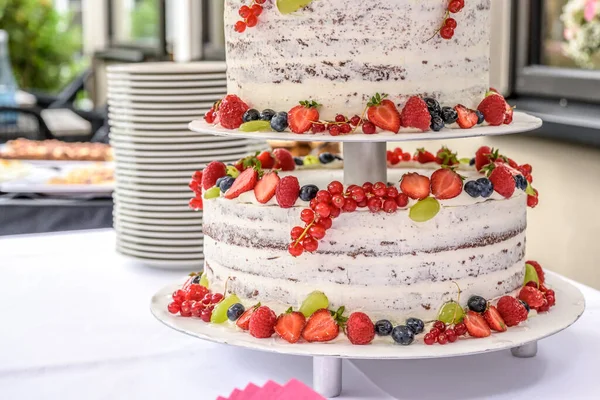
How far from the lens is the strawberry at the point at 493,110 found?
1.21 metres

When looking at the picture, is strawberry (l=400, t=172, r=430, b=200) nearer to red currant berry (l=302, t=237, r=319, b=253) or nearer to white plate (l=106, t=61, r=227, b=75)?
red currant berry (l=302, t=237, r=319, b=253)

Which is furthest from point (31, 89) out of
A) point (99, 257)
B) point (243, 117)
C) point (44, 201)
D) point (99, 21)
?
point (243, 117)

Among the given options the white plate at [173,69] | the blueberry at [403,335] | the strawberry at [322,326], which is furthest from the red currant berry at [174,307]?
the white plate at [173,69]

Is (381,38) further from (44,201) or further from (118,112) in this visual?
(44,201)

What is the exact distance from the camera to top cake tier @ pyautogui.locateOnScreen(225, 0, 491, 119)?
1161 mm

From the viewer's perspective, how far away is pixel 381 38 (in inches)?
45.8

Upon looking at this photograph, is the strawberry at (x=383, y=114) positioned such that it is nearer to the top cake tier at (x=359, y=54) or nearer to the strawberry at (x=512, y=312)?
the top cake tier at (x=359, y=54)

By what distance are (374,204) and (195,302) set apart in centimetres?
31

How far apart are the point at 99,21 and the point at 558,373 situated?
8.11 metres

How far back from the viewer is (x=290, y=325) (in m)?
1.14

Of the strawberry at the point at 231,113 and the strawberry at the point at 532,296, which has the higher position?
the strawberry at the point at 231,113

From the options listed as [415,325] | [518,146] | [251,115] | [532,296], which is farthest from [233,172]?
[518,146]

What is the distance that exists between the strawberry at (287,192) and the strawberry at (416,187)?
5.5 inches

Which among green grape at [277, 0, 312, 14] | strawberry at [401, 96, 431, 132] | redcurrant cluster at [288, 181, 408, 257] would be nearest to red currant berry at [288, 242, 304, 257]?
redcurrant cluster at [288, 181, 408, 257]
